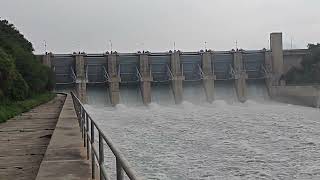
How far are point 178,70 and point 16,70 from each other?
28.7 meters

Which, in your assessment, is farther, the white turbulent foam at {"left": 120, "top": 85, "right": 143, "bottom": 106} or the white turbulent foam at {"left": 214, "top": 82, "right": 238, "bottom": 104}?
the white turbulent foam at {"left": 214, "top": 82, "right": 238, "bottom": 104}

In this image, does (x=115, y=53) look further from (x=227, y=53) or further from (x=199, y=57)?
(x=227, y=53)

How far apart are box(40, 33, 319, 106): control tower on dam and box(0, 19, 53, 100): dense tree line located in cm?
815

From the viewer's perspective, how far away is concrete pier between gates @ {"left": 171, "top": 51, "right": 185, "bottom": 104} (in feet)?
174

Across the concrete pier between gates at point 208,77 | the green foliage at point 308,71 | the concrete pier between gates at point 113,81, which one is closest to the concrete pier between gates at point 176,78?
the concrete pier between gates at point 208,77

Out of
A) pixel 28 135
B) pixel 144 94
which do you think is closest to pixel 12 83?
pixel 28 135

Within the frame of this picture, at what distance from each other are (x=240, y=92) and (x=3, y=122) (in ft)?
136

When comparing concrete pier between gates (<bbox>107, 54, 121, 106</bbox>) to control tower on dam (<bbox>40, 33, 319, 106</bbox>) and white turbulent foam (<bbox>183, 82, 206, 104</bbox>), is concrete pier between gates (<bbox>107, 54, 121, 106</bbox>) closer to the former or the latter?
control tower on dam (<bbox>40, 33, 319, 106</bbox>)

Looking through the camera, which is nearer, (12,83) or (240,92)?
(12,83)

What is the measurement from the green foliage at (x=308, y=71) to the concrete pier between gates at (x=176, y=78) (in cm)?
1312

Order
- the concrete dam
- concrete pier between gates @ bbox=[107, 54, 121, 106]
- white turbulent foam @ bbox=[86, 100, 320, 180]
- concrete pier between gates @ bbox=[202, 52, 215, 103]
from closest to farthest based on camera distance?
white turbulent foam @ bbox=[86, 100, 320, 180], the concrete dam, concrete pier between gates @ bbox=[107, 54, 121, 106], concrete pier between gates @ bbox=[202, 52, 215, 103]

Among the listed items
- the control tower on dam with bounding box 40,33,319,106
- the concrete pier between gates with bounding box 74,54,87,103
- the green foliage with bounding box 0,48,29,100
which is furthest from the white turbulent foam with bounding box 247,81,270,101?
the green foliage with bounding box 0,48,29,100

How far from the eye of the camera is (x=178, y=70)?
53.2 metres

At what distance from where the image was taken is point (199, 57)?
5609 centimetres
